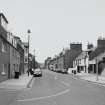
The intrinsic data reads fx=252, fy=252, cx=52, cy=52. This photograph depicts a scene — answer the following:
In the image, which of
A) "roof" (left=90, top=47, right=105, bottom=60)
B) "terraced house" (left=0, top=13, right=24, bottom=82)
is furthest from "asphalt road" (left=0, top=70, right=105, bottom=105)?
"roof" (left=90, top=47, right=105, bottom=60)

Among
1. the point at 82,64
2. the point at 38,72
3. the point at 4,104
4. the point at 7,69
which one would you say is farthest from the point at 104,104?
the point at 82,64

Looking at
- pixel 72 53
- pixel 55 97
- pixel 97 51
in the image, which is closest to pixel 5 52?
pixel 55 97

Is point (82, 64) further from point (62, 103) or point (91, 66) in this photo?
point (62, 103)

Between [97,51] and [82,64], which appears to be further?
[82,64]

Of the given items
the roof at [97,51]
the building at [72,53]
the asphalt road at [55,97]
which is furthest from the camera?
the building at [72,53]

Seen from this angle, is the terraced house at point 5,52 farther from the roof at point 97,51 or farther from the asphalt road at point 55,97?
the roof at point 97,51

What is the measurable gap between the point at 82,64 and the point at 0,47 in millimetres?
51570

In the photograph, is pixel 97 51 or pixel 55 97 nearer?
pixel 55 97

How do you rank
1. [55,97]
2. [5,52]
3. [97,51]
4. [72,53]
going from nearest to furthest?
[55,97]
[5,52]
[97,51]
[72,53]

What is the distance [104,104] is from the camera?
12609 mm

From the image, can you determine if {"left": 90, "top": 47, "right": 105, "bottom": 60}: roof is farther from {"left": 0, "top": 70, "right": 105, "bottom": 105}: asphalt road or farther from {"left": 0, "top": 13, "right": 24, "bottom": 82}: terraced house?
{"left": 0, "top": 70, "right": 105, "bottom": 105}: asphalt road

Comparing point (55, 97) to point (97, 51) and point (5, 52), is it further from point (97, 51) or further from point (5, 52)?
point (97, 51)

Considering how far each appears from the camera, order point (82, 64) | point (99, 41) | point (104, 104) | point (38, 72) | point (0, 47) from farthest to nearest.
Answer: point (82, 64)
point (99, 41)
point (38, 72)
point (0, 47)
point (104, 104)

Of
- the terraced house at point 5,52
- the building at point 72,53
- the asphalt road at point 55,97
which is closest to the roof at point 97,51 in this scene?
the terraced house at point 5,52
